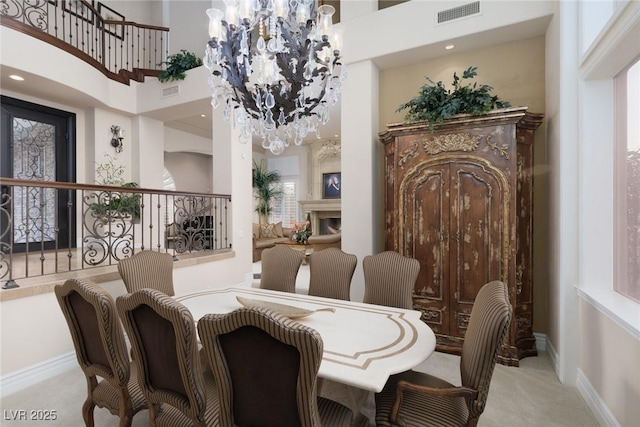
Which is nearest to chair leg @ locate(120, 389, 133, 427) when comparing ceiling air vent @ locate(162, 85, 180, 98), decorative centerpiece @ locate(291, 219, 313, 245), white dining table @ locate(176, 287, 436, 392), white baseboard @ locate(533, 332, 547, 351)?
white dining table @ locate(176, 287, 436, 392)

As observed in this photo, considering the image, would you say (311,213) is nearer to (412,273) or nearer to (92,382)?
(412,273)

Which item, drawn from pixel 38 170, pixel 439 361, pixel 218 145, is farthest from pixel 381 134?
pixel 38 170

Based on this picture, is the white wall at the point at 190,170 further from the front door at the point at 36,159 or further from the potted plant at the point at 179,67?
the potted plant at the point at 179,67

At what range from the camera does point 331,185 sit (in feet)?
31.3

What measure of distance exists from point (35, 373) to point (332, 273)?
8.71 ft

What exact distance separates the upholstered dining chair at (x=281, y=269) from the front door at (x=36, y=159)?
3416mm

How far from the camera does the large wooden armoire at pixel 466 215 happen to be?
3.05 metres

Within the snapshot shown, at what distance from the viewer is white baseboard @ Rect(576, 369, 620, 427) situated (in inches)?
79.9

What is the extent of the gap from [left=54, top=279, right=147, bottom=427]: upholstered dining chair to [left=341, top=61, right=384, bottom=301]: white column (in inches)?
110

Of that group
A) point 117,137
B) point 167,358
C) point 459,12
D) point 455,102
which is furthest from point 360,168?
point 117,137

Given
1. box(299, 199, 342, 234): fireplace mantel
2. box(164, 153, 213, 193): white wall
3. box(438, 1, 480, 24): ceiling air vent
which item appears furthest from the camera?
box(299, 199, 342, 234): fireplace mantel

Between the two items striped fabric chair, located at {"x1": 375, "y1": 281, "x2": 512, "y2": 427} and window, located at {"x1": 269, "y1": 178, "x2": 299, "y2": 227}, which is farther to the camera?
window, located at {"x1": 269, "y1": 178, "x2": 299, "y2": 227}

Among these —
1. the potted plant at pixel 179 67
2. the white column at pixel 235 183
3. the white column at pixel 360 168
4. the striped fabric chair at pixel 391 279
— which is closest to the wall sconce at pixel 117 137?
the potted plant at pixel 179 67

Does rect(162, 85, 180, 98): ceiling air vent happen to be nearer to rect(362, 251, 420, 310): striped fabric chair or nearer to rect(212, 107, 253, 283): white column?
rect(212, 107, 253, 283): white column
